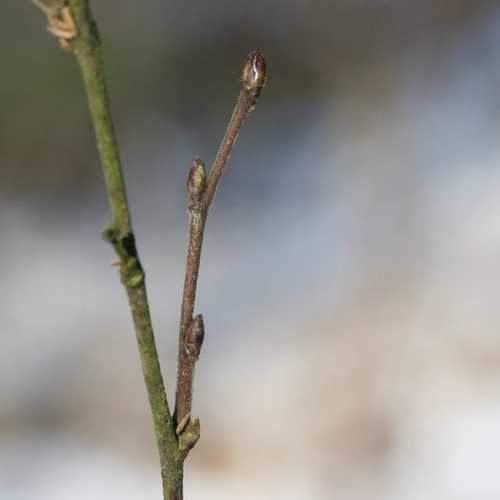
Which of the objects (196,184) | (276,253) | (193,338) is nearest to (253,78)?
(196,184)

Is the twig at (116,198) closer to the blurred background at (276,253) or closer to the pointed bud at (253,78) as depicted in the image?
the pointed bud at (253,78)

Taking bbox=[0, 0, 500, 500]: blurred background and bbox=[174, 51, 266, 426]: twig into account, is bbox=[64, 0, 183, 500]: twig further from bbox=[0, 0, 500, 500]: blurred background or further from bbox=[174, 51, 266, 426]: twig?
bbox=[0, 0, 500, 500]: blurred background

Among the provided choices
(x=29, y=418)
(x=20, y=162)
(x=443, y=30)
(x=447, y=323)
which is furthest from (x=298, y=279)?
(x=443, y=30)

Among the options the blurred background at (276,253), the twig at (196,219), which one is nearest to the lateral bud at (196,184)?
the twig at (196,219)

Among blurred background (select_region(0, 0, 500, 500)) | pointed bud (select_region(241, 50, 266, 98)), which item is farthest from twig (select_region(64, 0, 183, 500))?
blurred background (select_region(0, 0, 500, 500))

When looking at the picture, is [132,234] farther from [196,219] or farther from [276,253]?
[276,253]
